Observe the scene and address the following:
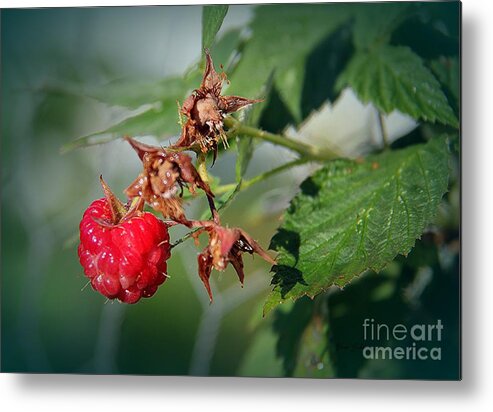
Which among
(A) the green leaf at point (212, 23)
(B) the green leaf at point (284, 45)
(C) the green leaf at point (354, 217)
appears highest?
(B) the green leaf at point (284, 45)

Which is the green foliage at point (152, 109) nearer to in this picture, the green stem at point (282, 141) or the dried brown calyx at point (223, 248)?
the green stem at point (282, 141)

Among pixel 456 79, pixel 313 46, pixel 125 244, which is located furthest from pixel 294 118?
pixel 125 244

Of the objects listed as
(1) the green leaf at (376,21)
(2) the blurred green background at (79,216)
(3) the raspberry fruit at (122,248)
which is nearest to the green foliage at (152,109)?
(2) the blurred green background at (79,216)

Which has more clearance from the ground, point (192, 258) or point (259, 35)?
point (259, 35)

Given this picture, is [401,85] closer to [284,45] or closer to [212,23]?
[284,45]

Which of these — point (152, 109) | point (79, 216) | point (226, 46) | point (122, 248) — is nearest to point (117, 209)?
point (122, 248)

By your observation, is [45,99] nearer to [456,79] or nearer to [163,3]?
[163,3]

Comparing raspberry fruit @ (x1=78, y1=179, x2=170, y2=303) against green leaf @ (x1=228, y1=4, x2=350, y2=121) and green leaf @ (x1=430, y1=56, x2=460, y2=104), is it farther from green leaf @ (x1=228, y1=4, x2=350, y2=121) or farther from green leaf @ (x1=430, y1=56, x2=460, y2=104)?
green leaf @ (x1=430, y1=56, x2=460, y2=104)

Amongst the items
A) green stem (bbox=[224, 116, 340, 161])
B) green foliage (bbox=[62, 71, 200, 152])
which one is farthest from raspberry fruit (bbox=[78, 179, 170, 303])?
green foliage (bbox=[62, 71, 200, 152])
